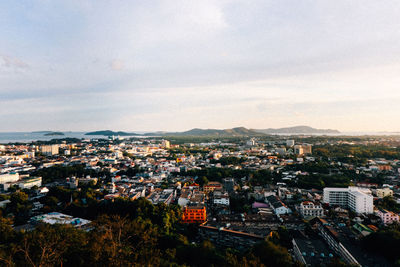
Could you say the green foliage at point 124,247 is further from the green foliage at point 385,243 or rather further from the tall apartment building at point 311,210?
the tall apartment building at point 311,210

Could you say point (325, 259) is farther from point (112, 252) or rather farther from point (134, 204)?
point (134, 204)

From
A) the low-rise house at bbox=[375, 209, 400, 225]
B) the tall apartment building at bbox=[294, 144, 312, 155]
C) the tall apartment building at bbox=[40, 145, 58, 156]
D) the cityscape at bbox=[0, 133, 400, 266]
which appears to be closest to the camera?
the cityscape at bbox=[0, 133, 400, 266]

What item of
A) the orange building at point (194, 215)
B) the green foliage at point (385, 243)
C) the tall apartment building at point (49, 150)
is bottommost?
the orange building at point (194, 215)

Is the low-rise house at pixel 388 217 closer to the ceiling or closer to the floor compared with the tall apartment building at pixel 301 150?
closer to the floor

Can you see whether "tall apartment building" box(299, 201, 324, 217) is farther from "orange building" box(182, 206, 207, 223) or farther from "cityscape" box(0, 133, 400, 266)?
"orange building" box(182, 206, 207, 223)

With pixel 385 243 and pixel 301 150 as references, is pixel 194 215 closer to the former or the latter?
pixel 385 243

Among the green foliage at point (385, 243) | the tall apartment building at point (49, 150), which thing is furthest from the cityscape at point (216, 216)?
the tall apartment building at point (49, 150)

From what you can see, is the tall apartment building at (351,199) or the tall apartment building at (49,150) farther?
the tall apartment building at (49,150)

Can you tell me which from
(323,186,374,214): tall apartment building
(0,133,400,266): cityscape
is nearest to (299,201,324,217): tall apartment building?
(0,133,400,266): cityscape

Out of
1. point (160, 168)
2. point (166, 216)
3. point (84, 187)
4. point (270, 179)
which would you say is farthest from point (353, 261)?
point (160, 168)
